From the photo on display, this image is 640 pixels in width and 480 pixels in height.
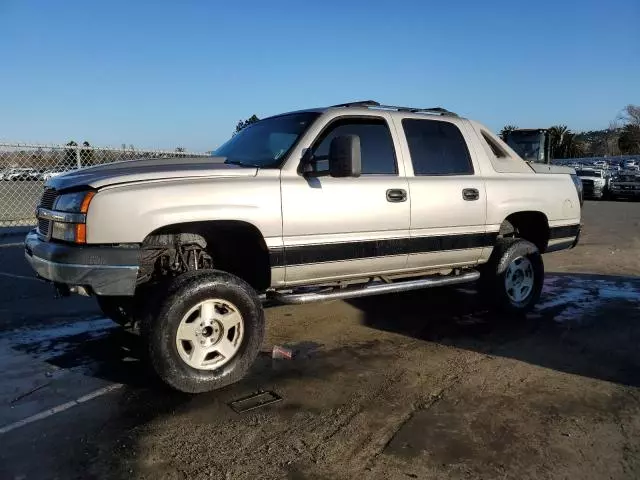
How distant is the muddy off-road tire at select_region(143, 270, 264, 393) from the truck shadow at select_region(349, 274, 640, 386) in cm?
190

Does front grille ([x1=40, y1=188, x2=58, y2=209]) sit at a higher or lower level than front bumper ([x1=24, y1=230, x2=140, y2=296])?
higher

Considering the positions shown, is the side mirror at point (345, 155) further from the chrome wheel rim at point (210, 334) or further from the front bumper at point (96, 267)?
the front bumper at point (96, 267)

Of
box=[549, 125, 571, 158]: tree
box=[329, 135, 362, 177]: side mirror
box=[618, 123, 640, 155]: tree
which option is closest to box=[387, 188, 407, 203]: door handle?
box=[329, 135, 362, 177]: side mirror

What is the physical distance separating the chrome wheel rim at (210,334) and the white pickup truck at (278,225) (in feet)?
0.03

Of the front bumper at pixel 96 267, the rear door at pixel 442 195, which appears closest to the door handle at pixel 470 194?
the rear door at pixel 442 195

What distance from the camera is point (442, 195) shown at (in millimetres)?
5188

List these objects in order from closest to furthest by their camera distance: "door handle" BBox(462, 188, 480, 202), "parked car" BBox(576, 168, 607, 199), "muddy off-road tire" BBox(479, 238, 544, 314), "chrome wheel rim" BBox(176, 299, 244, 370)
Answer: "chrome wheel rim" BBox(176, 299, 244, 370), "door handle" BBox(462, 188, 480, 202), "muddy off-road tire" BBox(479, 238, 544, 314), "parked car" BBox(576, 168, 607, 199)

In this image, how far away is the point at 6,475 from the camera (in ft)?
9.46

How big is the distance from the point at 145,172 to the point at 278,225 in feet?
3.38

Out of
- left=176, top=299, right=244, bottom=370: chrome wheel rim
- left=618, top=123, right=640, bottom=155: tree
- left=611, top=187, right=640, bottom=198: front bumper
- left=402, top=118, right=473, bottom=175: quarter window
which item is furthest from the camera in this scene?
left=618, top=123, right=640, bottom=155: tree

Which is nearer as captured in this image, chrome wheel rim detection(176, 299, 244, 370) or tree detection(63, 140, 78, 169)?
chrome wheel rim detection(176, 299, 244, 370)

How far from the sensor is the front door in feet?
14.3

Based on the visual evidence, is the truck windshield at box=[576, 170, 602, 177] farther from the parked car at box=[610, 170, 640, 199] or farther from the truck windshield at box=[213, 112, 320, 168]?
the truck windshield at box=[213, 112, 320, 168]

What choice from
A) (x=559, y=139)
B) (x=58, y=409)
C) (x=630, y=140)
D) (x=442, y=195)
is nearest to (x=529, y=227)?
(x=442, y=195)
